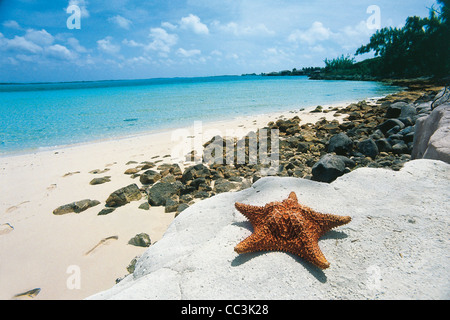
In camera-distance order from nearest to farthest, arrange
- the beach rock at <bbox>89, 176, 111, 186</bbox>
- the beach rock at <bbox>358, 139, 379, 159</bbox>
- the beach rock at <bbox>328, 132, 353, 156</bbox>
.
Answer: the beach rock at <bbox>89, 176, 111, 186</bbox> → the beach rock at <bbox>358, 139, 379, 159</bbox> → the beach rock at <bbox>328, 132, 353, 156</bbox>

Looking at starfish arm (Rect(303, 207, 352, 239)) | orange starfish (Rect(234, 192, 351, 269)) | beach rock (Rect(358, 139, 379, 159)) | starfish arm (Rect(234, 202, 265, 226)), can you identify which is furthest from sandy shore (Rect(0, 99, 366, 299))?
beach rock (Rect(358, 139, 379, 159))

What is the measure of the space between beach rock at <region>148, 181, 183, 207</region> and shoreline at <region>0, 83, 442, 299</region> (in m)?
0.16

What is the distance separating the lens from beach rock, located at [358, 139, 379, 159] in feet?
20.9

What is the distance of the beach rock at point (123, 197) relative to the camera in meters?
4.88

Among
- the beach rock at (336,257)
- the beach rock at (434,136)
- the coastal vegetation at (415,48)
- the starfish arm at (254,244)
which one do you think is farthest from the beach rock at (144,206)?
the coastal vegetation at (415,48)

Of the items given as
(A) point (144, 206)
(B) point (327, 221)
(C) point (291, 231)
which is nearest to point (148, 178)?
(A) point (144, 206)

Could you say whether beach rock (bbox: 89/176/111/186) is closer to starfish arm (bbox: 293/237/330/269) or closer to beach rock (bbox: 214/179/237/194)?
beach rock (bbox: 214/179/237/194)

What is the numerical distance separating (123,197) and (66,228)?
1128 millimetres

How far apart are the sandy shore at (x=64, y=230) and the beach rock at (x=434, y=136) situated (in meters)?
4.70

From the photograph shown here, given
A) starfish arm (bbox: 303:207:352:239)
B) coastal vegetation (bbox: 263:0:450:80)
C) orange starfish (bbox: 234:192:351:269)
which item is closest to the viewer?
orange starfish (bbox: 234:192:351:269)

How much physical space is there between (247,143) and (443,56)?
162ft

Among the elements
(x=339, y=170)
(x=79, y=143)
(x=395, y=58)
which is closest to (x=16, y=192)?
(x=79, y=143)

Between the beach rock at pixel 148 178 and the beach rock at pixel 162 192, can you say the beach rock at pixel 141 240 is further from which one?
the beach rock at pixel 148 178
